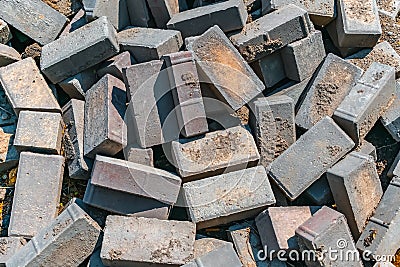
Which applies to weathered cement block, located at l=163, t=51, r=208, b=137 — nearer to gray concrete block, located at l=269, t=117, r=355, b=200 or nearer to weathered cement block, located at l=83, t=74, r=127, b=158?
weathered cement block, located at l=83, t=74, r=127, b=158

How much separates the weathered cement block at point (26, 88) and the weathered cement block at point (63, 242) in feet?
3.66

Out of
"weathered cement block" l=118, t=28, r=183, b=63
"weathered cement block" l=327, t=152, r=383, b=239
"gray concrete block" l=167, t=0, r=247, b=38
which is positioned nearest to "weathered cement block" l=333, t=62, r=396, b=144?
"weathered cement block" l=327, t=152, r=383, b=239

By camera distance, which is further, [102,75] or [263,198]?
[102,75]

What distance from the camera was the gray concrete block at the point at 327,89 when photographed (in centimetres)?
455

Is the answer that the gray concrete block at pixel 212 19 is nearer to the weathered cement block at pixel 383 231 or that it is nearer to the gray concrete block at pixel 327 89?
the gray concrete block at pixel 327 89

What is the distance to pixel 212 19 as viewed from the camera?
4621 mm

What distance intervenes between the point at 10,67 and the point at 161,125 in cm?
167

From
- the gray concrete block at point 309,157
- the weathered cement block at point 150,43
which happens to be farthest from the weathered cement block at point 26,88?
the gray concrete block at point 309,157

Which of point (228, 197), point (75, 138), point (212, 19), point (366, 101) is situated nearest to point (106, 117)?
point (75, 138)

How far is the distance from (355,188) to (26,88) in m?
3.03

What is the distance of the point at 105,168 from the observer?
4.05 metres

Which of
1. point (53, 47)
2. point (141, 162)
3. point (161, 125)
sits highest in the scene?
point (53, 47)

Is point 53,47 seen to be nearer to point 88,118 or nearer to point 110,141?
point 88,118

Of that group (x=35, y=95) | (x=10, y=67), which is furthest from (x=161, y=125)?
(x=10, y=67)
